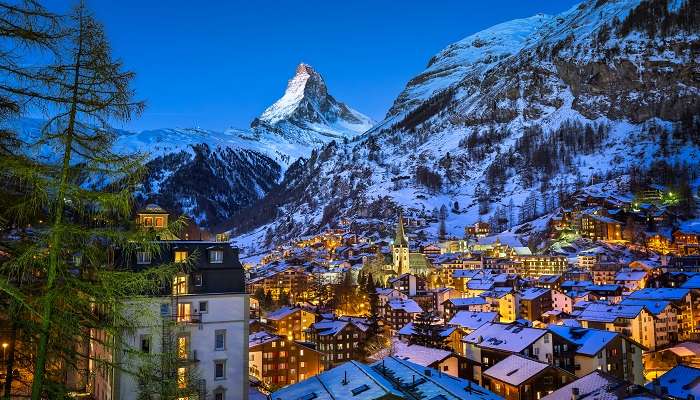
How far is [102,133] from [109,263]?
2.12 meters

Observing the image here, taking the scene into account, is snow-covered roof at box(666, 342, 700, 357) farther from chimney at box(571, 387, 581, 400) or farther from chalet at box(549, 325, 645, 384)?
chimney at box(571, 387, 581, 400)

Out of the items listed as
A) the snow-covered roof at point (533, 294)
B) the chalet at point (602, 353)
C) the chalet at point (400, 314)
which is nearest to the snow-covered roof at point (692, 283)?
the snow-covered roof at point (533, 294)

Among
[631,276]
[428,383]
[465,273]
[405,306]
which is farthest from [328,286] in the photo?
[428,383]

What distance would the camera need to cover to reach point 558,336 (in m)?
46.4

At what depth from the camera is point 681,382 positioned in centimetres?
3853

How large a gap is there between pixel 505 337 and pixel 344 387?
2632 cm

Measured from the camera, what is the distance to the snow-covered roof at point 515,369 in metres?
38.6

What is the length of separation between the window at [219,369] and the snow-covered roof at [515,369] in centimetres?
2379

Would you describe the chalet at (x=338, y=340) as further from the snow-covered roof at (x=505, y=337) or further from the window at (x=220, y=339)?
the window at (x=220, y=339)

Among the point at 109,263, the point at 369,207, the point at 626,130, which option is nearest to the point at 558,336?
the point at 109,263

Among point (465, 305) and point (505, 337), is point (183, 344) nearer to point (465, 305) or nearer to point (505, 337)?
point (505, 337)

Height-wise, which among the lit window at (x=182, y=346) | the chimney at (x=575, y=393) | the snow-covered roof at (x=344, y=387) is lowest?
the chimney at (x=575, y=393)

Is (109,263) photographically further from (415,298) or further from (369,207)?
(369,207)

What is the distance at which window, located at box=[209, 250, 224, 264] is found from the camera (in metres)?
22.1
